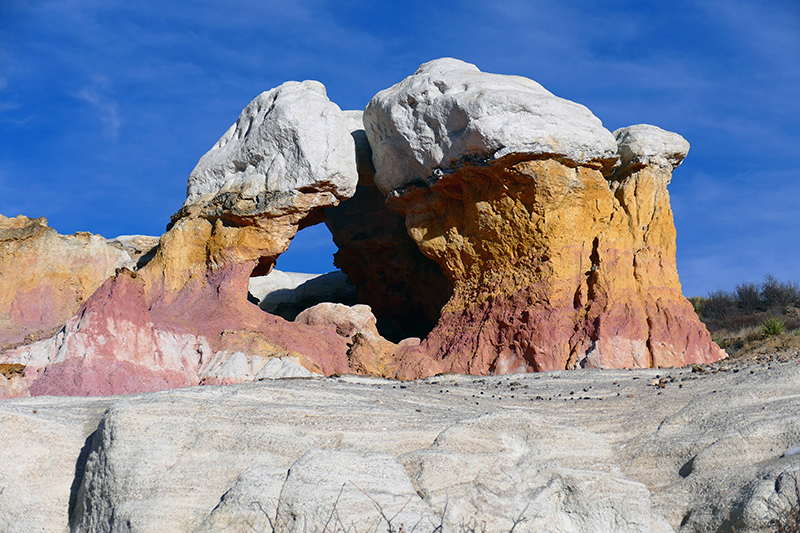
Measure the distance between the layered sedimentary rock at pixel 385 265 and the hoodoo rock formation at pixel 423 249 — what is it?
205 cm

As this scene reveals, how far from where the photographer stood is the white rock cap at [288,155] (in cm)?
1281

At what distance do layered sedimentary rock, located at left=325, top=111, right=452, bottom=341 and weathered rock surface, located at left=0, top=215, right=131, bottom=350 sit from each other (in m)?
4.64

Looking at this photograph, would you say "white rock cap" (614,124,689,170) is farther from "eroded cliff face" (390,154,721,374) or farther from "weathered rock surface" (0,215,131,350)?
"weathered rock surface" (0,215,131,350)

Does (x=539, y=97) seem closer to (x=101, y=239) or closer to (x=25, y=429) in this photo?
(x=101, y=239)

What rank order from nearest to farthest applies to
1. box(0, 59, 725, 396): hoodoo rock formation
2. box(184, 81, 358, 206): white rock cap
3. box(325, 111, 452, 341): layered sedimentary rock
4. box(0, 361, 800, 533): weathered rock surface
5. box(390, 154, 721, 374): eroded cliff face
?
1. box(0, 361, 800, 533): weathered rock surface
2. box(0, 59, 725, 396): hoodoo rock formation
3. box(390, 154, 721, 374): eroded cliff face
4. box(184, 81, 358, 206): white rock cap
5. box(325, 111, 452, 341): layered sedimentary rock

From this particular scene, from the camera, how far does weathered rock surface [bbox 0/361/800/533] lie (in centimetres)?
461

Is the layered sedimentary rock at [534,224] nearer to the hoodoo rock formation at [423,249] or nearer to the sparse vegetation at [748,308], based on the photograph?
the hoodoo rock formation at [423,249]

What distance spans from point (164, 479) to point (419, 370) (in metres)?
7.20

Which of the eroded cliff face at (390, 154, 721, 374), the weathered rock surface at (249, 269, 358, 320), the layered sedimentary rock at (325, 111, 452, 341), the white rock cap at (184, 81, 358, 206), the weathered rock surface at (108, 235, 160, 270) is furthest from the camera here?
the weathered rock surface at (249, 269, 358, 320)

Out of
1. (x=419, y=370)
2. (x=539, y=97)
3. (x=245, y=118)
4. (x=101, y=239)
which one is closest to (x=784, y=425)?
(x=419, y=370)

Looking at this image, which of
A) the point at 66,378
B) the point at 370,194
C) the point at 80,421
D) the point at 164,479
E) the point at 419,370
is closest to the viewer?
the point at 164,479

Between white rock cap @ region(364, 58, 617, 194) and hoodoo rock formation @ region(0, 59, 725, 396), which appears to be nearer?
hoodoo rock formation @ region(0, 59, 725, 396)

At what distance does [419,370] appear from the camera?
11.9 meters

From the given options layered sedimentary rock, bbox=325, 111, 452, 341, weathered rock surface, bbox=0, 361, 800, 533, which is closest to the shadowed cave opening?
layered sedimentary rock, bbox=325, 111, 452, 341
